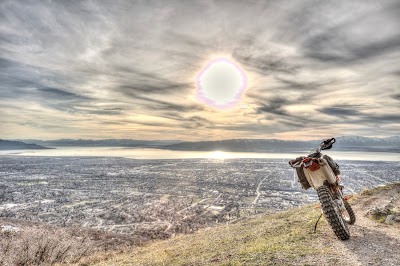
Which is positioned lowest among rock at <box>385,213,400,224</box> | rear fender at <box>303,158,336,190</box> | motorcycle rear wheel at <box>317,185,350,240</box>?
rock at <box>385,213,400,224</box>

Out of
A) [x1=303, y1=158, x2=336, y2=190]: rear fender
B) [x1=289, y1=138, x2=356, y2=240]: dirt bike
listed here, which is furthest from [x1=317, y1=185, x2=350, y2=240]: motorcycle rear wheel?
[x1=303, y1=158, x2=336, y2=190]: rear fender

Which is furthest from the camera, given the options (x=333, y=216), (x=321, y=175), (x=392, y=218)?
(x=392, y=218)

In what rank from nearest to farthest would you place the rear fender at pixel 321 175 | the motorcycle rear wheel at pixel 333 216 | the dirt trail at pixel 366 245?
the dirt trail at pixel 366 245 → the motorcycle rear wheel at pixel 333 216 → the rear fender at pixel 321 175

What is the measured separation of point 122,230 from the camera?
2101 inches

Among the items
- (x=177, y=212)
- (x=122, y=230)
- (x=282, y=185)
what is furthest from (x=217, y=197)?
(x=122, y=230)

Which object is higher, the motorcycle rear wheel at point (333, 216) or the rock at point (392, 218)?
→ the motorcycle rear wheel at point (333, 216)

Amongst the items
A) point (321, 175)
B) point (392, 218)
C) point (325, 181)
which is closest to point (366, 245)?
point (325, 181)

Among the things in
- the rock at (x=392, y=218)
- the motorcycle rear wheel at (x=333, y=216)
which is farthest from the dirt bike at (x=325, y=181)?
the rock at (x=392, y=218)

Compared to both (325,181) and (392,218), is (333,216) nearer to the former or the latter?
(325,181)

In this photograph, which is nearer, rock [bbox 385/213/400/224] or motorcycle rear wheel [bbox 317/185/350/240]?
motorcycle rear wheel [bbox 317/185/350/240]

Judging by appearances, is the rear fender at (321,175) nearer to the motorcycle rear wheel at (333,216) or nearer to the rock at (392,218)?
the motorcycle rear wheel at (333,216)

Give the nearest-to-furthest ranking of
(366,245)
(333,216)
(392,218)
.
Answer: (366,245), (333,216), (392,218)

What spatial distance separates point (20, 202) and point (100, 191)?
3371 cm

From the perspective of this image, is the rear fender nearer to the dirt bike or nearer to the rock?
the dirt bike
